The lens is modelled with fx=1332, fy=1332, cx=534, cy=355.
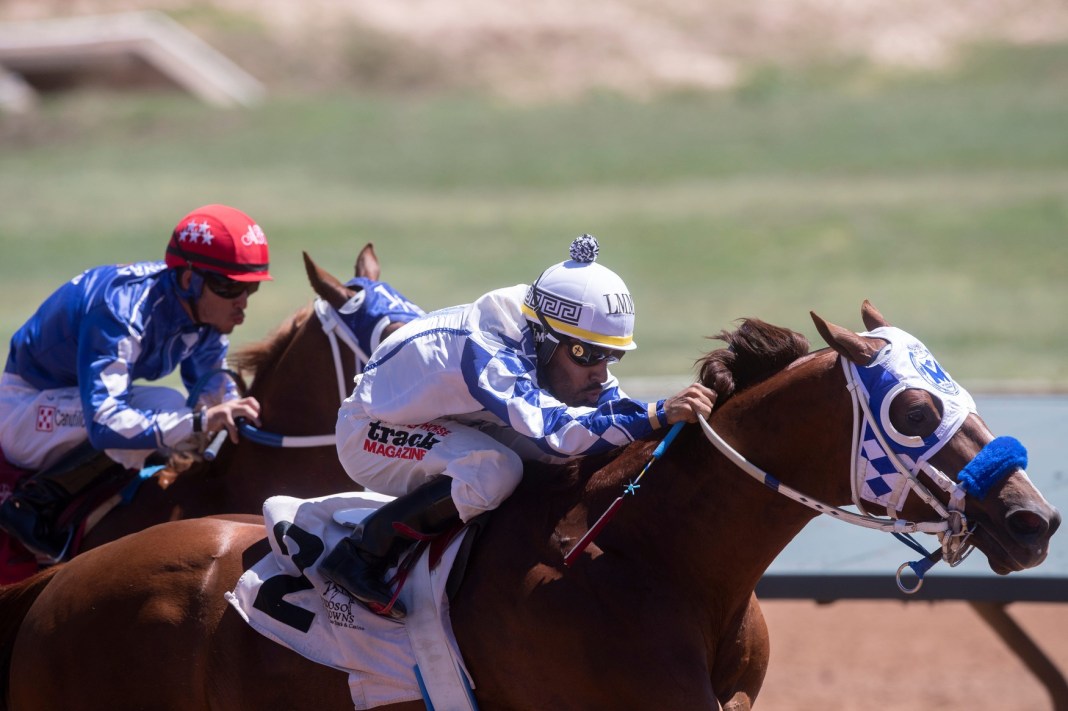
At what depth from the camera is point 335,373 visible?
5605 mm

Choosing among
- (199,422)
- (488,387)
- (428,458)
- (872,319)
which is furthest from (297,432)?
(872,319)

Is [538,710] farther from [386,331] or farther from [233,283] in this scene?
[233,283]

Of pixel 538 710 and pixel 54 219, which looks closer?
pixel 538 710

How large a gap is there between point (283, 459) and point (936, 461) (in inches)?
116

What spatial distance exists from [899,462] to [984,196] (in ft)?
72.1

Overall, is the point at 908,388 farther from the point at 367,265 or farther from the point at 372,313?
the point at 367,265

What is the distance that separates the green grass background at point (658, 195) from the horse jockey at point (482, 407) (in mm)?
8033

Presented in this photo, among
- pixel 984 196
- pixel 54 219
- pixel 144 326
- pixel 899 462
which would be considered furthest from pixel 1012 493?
pixel 54 219

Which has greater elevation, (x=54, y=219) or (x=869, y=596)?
(x=869, y=596)

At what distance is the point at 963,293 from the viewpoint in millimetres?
18891

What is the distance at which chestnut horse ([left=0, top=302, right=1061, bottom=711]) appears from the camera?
12.1ft

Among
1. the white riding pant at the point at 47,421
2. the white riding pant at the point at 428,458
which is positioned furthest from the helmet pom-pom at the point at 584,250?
the white riding pant at the point at 47,421

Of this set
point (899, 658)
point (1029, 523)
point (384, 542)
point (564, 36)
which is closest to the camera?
point (1029, 523)

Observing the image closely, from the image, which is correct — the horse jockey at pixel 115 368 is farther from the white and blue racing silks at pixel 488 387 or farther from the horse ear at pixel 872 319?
the horse ear at pixel 872 319
